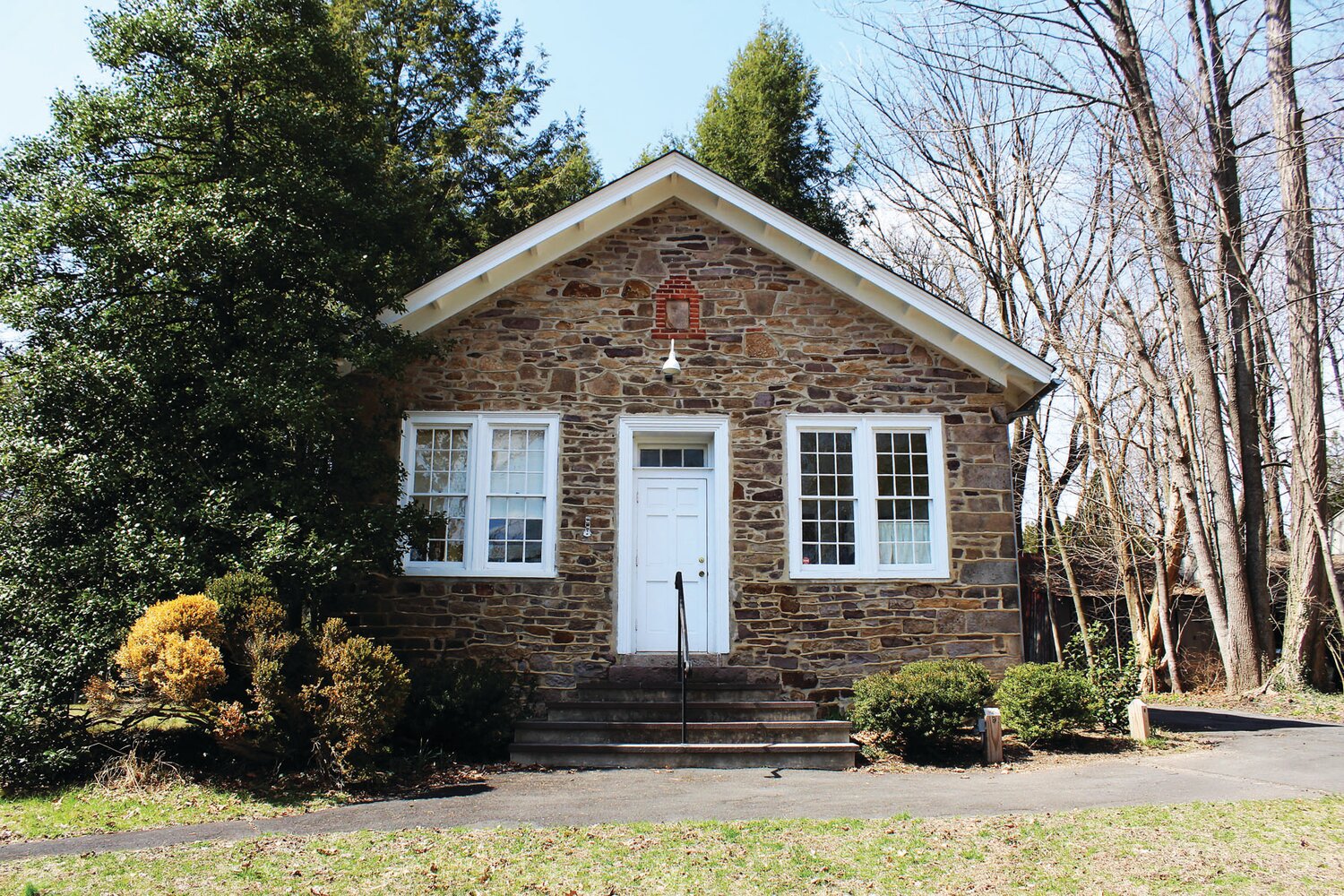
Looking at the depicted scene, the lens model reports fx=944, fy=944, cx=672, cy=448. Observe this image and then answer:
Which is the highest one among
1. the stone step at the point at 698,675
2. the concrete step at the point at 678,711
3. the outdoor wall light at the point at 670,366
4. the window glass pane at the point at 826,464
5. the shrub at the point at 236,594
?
the outdoor wall light at the point at 670,366

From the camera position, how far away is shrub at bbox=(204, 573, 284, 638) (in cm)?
766

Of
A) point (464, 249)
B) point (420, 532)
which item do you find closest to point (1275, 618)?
point (420, 532)

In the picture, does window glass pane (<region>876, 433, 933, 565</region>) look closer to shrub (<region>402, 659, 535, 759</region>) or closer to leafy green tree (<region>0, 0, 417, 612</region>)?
shrub (<region>402, 659, 535, 759</region>)

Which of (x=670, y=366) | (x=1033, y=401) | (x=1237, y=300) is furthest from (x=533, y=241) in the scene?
(x=1237, y=300)

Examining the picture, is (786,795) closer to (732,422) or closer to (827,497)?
(827,497)

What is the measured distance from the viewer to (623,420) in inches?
420

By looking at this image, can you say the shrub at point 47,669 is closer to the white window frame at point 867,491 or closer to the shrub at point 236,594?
the shrub at point 236,594

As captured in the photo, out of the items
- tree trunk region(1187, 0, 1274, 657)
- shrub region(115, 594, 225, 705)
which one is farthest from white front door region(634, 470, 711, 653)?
tree trunk region(1187, 0, 1274, 657)

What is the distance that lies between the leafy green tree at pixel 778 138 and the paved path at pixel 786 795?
1493 cm

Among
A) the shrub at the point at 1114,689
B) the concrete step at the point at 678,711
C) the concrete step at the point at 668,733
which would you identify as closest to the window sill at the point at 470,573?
the concrete step at the point at 678,711

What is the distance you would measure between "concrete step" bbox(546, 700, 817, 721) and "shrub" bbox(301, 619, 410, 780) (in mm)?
2148

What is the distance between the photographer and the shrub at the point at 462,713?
28.6ft

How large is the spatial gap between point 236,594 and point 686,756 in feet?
13.6

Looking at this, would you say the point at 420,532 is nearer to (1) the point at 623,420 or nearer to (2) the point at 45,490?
(1) the point at 623,420
